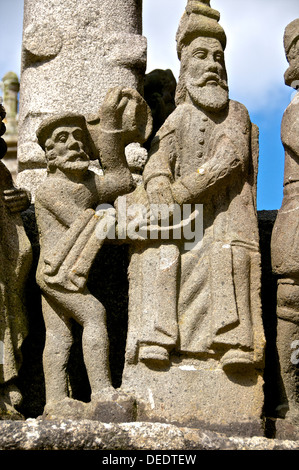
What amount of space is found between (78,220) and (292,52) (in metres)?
1.65

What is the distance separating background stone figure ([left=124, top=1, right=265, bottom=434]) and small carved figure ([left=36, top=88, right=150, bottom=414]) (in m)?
0.18

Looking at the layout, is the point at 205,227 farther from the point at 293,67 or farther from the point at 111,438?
the point at 111,438

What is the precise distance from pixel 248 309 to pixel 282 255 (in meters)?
0.48

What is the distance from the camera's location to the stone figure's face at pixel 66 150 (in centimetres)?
534

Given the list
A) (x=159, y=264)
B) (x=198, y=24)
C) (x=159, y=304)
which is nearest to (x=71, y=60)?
(x=198, y=24)

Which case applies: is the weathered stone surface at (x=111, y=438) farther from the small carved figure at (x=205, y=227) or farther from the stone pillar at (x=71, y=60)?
the stone pillar at (x=71, y=60)

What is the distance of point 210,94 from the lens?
5508mm

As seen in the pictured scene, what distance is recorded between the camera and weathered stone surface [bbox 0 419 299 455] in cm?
455

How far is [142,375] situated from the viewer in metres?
5.05

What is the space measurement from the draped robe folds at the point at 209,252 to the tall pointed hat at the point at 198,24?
0.41 m

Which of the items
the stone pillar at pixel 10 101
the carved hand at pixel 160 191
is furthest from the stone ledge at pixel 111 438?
the stone pillar at pixel 10 101

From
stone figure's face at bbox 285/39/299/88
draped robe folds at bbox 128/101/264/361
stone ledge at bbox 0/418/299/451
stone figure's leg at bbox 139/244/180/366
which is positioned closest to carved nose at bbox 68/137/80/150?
draped robe folds at bbox 128/101/264/361

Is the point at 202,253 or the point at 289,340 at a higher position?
the point at 202,253

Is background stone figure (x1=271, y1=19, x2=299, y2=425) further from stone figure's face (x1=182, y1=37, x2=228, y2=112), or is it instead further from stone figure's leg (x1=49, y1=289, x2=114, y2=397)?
stone figure's leg (x1=49, y1=289, x2=114, y2=397)
